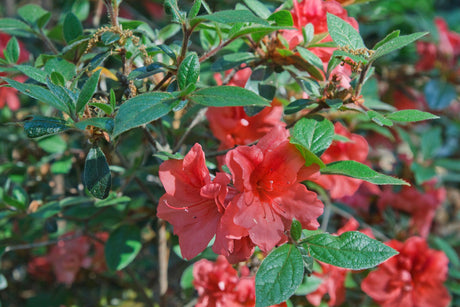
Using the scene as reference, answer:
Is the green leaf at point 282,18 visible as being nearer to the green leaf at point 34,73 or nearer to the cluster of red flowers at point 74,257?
the green leaf at point 34,73

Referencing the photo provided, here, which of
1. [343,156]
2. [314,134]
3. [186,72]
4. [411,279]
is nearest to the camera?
[186,72]

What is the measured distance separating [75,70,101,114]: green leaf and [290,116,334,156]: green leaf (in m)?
0.37

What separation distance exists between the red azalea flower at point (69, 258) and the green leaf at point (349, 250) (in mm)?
1013

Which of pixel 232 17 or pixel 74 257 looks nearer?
pixel 232 17

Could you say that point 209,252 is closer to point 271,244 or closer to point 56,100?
point 271,244

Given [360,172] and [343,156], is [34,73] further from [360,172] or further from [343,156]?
[343,156]

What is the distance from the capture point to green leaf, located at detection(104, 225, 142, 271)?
115cm

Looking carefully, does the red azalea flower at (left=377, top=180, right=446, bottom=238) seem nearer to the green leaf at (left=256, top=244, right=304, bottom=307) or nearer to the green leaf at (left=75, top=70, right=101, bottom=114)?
the green leaf at (left=256, top=244, right=304, bottom=307)

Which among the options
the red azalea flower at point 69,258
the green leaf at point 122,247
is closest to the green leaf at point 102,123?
the green leaf at point 122,247

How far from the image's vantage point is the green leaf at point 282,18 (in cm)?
86

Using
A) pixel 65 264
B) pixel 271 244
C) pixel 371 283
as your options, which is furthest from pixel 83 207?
pixel 371 283

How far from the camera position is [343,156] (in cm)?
117

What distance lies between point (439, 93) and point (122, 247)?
4.89 feet

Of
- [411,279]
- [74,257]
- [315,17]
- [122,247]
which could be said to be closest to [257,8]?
[315,17]
